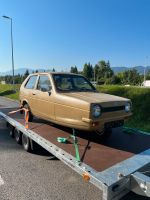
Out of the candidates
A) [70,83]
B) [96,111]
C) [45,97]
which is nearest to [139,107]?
A: [70,83]

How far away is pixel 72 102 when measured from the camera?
484 cm

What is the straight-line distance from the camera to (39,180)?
450cm

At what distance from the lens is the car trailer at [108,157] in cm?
304

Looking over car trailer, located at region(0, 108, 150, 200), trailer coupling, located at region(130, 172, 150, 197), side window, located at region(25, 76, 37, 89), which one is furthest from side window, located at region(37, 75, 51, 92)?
trailer coupling, located at region(130, 172, 150, 197)

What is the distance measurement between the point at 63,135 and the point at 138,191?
2461 mm

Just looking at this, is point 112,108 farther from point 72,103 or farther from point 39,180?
point 39,180

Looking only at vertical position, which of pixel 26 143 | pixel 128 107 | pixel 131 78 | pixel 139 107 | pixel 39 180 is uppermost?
pixel 131 78

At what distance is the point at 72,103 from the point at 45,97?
1236mm

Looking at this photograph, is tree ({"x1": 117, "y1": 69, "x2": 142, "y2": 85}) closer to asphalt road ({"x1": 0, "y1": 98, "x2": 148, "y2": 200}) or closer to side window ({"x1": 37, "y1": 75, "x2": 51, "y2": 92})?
side window ({"x1": 37, "y1": 75, "x2": 51, "y2": 92})

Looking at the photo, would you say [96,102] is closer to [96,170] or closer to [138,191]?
[96,170]

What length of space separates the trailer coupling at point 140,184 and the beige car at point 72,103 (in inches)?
60.5

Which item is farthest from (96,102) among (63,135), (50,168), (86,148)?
(50,168)

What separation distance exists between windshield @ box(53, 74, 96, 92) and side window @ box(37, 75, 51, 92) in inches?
8.4

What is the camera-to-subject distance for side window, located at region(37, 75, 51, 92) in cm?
589
